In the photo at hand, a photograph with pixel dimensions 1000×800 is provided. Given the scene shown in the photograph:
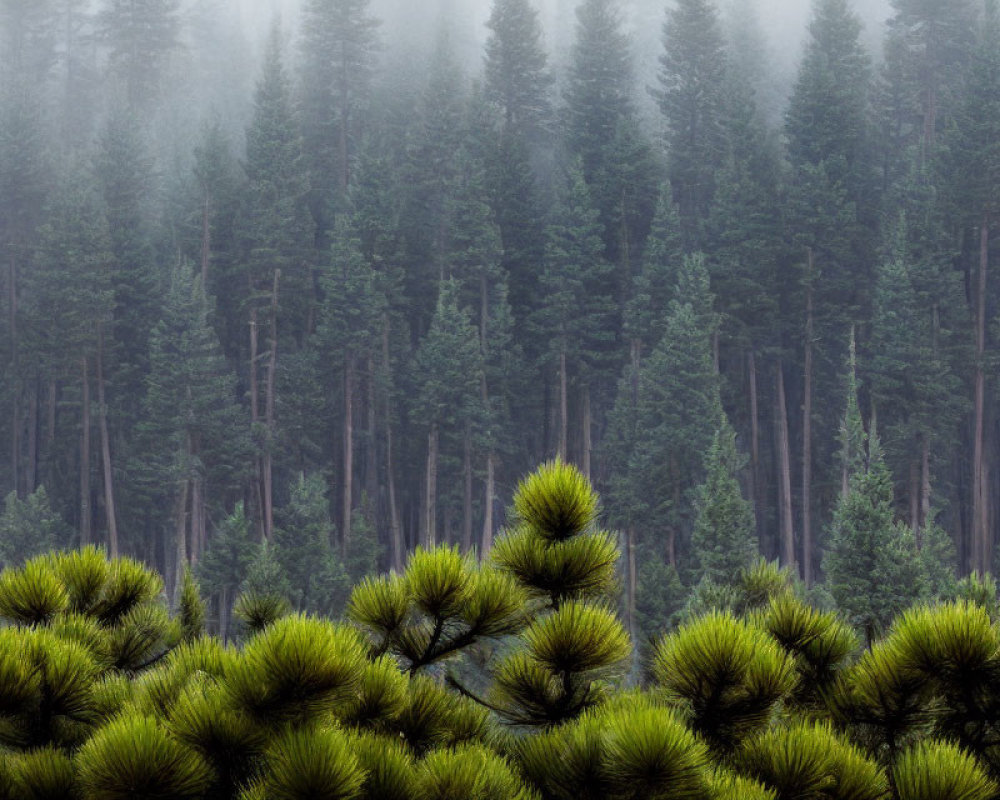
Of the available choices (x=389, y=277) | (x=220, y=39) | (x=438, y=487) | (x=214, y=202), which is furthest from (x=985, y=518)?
(x=220, y=39)

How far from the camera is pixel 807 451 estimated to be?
50625mm

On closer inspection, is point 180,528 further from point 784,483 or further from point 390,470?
point 784,483

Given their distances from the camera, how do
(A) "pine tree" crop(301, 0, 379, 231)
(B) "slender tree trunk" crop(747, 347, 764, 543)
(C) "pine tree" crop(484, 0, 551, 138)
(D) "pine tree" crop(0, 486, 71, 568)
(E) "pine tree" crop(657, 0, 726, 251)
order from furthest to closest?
1. (C) "pine tree" crop(484, 0, 551, 138)
2. (A) "pine tree" crop(301, 0, 379, 231)
3. (E) "pine tree" crop(657, 0, 726, 251)
4. (B) "slender tree trunk" crop(747, 347, 764, 543)
5. (D) "pine tree" crop(0, 486, 71, 568)

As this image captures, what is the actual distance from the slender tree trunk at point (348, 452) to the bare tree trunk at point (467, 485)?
496 cm

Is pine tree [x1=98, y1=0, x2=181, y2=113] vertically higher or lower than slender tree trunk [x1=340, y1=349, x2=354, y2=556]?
higher

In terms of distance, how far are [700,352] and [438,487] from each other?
1332 centimetres

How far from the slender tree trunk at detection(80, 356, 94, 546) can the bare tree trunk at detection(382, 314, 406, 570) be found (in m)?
12.8

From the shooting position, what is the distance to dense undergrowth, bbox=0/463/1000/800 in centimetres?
359

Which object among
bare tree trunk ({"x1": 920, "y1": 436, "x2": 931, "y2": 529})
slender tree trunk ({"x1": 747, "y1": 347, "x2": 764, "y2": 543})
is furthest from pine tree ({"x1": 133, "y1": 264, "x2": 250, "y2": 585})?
bare tree trunk ({"x1": 920, "y1": 436, "x2": 931, "y2": 529})

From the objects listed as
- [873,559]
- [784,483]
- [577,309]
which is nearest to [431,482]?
[577,309]

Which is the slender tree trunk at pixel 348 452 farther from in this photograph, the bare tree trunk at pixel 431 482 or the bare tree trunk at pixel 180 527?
the bare tree trunk at pixel 180 527

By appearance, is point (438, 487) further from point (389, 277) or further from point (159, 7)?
point (159, 7)

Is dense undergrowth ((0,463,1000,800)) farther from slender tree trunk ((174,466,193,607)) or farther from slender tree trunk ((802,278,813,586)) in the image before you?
slender tree trunk ((802,278,813,586))

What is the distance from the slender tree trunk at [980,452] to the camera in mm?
46750
